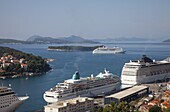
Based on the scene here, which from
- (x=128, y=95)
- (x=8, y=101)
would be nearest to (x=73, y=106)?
(x=8, y=101)

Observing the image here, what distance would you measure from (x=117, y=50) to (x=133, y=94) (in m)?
25.4

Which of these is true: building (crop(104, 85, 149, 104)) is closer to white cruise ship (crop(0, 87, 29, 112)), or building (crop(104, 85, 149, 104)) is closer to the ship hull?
the ship hull

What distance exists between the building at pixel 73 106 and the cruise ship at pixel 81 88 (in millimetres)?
1153

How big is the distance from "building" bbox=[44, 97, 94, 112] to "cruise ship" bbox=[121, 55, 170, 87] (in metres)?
4.88

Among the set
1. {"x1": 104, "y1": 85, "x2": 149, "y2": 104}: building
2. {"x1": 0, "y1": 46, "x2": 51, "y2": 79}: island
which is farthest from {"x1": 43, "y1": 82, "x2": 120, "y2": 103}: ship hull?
{"x1": 0, "y1": 46, "x2": 51, "y2": 79}: island

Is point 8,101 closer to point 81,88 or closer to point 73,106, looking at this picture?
point 73,106

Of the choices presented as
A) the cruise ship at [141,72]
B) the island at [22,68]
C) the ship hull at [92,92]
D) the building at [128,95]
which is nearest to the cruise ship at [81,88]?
the ship hull at [92,92]

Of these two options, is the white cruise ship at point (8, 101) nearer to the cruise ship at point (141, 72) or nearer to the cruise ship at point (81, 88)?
the cruise ship at point (81, 88)

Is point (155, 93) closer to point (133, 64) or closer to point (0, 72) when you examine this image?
point (133, 64)

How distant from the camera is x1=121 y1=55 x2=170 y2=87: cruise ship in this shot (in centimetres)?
1371

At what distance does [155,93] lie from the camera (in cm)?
1126

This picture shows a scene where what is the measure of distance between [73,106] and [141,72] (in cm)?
598

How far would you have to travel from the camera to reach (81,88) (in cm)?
1066

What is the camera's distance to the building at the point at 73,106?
8.20 metres
